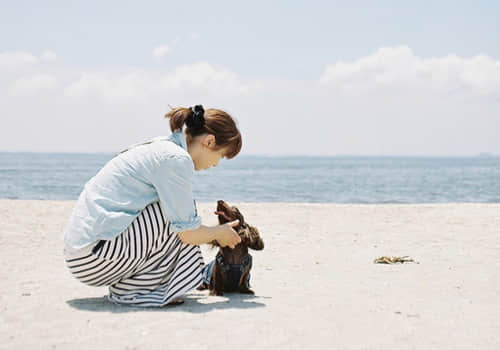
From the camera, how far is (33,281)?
520 cm

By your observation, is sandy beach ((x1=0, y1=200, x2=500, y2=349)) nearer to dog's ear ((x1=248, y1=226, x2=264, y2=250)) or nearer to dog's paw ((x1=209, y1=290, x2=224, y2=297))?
dog's paw ((x1=209, y1=290, x2=224, y2=297))

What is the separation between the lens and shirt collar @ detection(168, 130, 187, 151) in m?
3.87

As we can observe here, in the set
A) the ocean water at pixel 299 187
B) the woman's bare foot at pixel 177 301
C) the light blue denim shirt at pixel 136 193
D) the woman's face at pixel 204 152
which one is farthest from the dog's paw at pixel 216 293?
the ocean water at pixel 299 187

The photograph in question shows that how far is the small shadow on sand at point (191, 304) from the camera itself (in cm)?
398

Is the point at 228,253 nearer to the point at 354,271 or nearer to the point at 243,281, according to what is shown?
the point at 243,281

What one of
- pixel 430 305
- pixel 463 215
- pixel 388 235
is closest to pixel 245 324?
pixel 430 305

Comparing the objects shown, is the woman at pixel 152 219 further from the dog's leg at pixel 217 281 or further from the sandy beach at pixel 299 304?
the dog's leg at pixel 217 281

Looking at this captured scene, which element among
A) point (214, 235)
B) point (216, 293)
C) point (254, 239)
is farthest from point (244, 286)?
point (214, 235)

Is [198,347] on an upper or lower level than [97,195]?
lower

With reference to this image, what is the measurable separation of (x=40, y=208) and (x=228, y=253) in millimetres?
9827

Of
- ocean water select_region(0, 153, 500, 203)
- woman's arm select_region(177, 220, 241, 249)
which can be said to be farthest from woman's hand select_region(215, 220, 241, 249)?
ocean water select_region(0, 153, 500, 203)

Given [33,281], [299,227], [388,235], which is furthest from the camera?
[299,227]

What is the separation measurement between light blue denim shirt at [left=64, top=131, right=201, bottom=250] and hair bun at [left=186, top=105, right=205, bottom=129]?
162 mm

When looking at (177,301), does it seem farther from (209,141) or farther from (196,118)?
(196,118)
